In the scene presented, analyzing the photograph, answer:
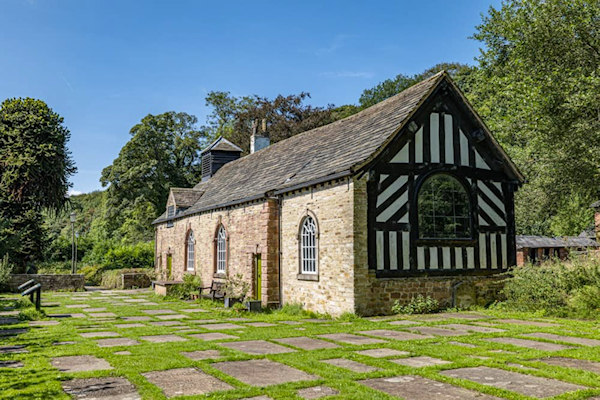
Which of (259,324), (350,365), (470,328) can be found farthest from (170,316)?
(350,365)

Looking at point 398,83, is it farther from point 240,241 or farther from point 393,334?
point 393,334

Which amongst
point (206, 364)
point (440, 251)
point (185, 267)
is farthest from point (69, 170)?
point (206, 364)

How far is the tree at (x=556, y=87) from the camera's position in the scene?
56.1 feet

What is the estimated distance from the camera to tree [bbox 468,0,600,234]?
17111mm

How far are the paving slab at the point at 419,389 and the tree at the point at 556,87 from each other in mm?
13050

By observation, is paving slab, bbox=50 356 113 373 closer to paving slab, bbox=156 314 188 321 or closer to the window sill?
paving slab, bbox=156 314 188 321

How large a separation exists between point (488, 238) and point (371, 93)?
4117cm

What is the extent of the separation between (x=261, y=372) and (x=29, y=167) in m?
23.8

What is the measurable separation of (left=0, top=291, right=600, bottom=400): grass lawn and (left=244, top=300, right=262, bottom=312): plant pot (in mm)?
1372

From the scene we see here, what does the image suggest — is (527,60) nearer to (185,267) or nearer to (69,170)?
(185,267)

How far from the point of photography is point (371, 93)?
178 ft

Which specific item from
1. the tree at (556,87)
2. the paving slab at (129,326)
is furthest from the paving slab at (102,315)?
the tree at (556,87)

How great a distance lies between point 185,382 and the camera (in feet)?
20.5

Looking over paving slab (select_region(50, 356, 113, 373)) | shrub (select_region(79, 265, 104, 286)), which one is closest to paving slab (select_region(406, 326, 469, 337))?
paving slab (select_region(50, 356, 113, 373))
